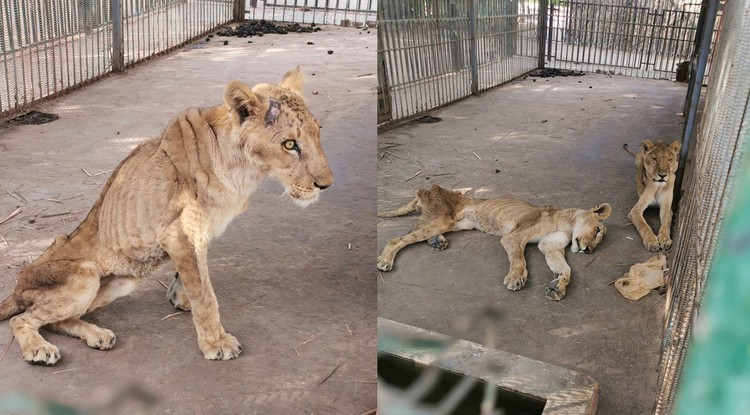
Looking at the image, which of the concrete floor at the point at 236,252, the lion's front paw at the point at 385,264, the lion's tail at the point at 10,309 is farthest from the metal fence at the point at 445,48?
the lion's tail at the point at 10,309

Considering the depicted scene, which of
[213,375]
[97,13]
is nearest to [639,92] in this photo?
[213,375]

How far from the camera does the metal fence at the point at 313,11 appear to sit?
2035 mm

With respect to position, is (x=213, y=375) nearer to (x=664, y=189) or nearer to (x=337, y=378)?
(x=337, y=378)

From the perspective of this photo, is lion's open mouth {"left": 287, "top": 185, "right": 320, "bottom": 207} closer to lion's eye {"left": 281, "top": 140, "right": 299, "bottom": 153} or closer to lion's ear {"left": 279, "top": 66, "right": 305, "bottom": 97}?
lion's eye {"left": 281, "top": 140, "right": 299, "bottom": 153}

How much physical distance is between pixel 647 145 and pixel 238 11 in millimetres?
1279

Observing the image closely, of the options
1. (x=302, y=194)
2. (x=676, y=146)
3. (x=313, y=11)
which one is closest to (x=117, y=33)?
(x=313, y=11)

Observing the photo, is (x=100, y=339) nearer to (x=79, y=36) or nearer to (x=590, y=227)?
(x=79, y=36)

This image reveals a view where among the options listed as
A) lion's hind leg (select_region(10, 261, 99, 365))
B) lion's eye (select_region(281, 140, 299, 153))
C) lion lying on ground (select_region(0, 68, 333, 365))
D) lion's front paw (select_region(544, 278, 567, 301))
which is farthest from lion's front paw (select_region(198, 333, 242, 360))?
lion's front paw (select_region(544, 278, 567, 301))

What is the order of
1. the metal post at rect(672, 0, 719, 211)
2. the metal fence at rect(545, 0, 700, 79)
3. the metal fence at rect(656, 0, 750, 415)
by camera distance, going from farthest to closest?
the metal fence at rect(545, 0, 700, 79) < the metal post at rect(672, 0, 719, 211) < the metal fence at rect(656, 0, 750, 415)

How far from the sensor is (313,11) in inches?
84.7

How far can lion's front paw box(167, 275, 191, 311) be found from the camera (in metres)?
1.86

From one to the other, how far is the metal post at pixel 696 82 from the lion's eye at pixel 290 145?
0.88 m

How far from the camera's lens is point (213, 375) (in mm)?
1688

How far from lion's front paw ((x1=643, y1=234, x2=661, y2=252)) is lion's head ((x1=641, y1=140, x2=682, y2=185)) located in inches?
5.0
